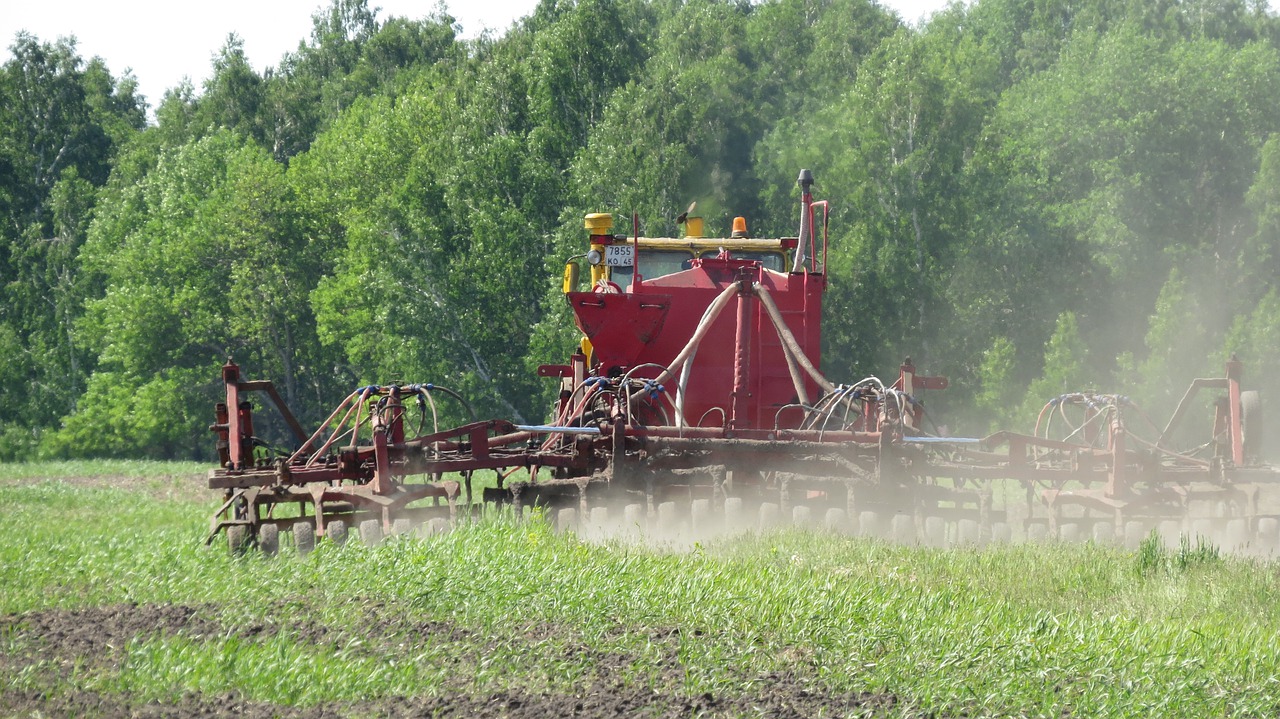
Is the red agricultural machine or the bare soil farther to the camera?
the red agricultural machine

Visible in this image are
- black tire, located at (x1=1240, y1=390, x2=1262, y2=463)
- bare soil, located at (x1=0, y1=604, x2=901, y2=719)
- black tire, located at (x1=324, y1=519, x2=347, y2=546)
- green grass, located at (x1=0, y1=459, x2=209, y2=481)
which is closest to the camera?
bare soil, located at (x1=0, y1=604, x2=901, y2=719)

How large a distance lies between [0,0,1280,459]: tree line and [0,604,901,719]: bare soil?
2411cm

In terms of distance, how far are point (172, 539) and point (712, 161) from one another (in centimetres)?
2633

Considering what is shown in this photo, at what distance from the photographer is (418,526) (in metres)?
9.45

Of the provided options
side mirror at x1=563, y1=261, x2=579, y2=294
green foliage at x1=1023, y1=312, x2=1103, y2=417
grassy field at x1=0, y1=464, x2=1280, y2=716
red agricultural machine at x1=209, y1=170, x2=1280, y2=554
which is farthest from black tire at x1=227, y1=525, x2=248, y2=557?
green foliage at x1=1023, y1=312, x2=1103, y2=417

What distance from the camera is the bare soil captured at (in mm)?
5074

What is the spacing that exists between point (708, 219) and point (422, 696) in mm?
27943

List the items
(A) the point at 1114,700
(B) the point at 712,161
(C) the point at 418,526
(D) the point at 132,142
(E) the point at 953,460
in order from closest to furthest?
(A) the point at 1114,700
(C) the point at 418,526
(E) the point at 953,460
(B) the point at 712,161
(D) the point at 132,142

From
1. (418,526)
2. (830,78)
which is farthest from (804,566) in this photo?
(830,78)

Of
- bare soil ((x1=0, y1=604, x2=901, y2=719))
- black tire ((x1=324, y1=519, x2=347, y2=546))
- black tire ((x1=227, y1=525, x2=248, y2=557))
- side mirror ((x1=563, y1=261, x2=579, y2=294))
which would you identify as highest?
side mirror ((x1=563, y1=261, x2=579, y2=294))

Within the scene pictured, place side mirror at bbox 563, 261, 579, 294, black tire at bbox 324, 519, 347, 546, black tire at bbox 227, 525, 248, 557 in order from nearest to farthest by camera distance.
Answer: black tire at bbox 324, 519, 347, 546 < black tire at bbox 227, 525, 248, 557 < side mirror at bbox 563, 261, 579, 294

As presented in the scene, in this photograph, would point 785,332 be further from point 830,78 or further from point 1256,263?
point 830,78

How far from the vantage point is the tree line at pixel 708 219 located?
3186cm

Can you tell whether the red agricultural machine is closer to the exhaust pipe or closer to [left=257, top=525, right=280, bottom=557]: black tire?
[left=257, top=525, right=280, bottom=557]: black tire
